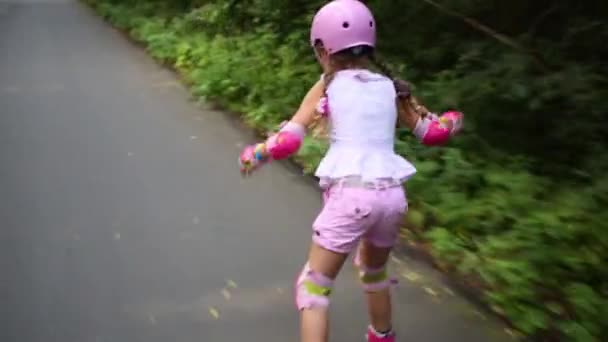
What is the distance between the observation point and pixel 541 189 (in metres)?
5.49

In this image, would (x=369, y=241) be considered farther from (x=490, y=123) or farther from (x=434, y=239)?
(x=490, y=123)

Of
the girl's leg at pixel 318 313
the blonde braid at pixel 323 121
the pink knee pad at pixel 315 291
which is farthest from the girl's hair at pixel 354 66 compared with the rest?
the pink knee pad at pixel 315 291

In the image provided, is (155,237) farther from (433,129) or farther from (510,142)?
(510,142)

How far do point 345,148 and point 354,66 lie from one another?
359mm

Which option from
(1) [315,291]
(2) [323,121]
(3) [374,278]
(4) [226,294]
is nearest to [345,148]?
(2) [323,121]

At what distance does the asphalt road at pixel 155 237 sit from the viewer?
4.44 metres

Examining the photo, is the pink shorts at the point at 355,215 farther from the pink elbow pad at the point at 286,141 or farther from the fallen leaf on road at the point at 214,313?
the fallen leaf on road at the point at 214,313

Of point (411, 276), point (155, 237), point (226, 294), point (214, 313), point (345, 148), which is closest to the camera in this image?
point (345, 148)

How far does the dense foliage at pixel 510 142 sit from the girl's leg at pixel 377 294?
2.53ft

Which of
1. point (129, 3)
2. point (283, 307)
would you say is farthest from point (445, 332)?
point (129, 3)

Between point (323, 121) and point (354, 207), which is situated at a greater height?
point (323, 121)

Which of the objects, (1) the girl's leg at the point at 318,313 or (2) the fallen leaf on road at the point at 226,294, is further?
(2) the fallen leaf on road at the point at 226,294

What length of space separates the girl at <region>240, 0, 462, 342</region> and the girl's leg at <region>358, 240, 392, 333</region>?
0.18 meters

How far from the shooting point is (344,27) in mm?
3316
